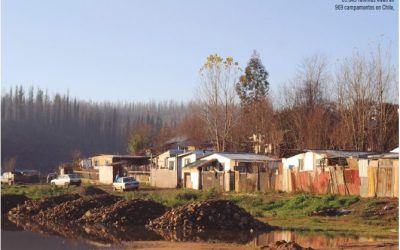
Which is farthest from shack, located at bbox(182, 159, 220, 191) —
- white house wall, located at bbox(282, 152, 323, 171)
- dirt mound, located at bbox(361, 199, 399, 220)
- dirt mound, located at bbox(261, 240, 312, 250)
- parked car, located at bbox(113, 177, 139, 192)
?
dirt mound, located at bbox(261, 240, 312, 250)

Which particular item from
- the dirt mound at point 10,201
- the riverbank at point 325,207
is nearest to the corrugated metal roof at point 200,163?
the riverbank at point 325,207

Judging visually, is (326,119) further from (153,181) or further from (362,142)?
(153,181)

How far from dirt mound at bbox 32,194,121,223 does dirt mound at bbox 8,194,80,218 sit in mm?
1443

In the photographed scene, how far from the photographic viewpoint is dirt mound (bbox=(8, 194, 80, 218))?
37.3 meters

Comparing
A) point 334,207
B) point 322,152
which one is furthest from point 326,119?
point 334,207

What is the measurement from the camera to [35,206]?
37656mm

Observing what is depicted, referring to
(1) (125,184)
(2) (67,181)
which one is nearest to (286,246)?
(1) (125,184)

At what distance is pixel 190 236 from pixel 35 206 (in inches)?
615

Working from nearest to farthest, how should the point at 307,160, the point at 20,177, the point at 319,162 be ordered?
1. the point at 319,162
2. the point at 307,160
3. the point at 20,177

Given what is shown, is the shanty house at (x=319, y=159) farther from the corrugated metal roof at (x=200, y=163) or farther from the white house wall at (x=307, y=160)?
the corrugated metal roof at (x=200, y=163)

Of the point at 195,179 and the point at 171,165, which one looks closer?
the point at 195,179

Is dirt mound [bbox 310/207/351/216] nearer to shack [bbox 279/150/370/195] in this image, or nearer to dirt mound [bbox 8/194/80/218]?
shack [bbox 279/150/370/195]

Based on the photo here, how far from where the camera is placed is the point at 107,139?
160500mm

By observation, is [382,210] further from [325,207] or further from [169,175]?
[169,175]
